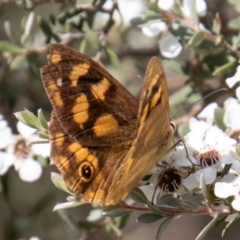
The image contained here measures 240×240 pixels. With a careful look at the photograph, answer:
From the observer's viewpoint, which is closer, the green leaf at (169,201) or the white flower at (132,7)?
the green leaf at (169,201)

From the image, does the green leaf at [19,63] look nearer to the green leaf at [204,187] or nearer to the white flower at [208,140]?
the white flower at [208,140]

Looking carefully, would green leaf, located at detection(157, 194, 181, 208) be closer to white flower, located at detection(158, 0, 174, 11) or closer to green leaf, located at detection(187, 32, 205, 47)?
green leaf, located at detection(187, 32, 205, 47)

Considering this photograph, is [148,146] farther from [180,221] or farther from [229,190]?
[180,221]

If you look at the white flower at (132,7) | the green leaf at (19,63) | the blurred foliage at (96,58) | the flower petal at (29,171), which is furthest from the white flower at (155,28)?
the flower petal at (29,171)

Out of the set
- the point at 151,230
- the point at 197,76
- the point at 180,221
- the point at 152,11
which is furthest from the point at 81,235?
the point at 180,221

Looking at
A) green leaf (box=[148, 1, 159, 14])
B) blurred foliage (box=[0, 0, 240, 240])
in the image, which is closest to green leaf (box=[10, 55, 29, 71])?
blurred foliage (box=[0, 0, 240, 240])

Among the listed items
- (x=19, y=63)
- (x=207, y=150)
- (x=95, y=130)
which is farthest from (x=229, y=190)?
(x=19, y=63)
